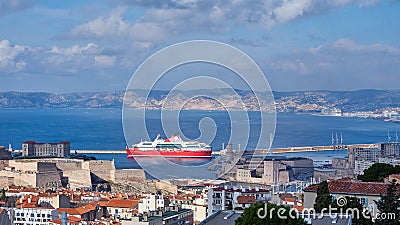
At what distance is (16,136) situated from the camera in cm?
5822

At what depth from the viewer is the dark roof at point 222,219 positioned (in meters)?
6.37

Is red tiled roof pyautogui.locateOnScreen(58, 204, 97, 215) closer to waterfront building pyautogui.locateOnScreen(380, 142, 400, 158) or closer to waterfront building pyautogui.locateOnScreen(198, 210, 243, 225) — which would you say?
A: waterfront building pyautogui.locateOnScreen(198, 210, 243, 225)

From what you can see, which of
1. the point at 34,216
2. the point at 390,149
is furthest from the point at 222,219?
the point at 390,149

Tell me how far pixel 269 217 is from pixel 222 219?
0.98m

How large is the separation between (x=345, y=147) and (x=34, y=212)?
1464 inches

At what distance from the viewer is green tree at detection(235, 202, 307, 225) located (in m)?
5.52

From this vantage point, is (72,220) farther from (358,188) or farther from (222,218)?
(222,218)

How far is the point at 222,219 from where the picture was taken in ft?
21.4

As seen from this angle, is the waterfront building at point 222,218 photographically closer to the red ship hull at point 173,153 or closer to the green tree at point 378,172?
the green tree at point 378,172

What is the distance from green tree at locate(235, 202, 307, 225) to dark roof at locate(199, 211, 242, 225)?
→ 0.62 m

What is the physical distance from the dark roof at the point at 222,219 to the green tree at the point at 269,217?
2.03 feet

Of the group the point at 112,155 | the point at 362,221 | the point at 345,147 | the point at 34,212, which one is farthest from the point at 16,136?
the point at 362,221

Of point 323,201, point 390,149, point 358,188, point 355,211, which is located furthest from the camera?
point 390,149

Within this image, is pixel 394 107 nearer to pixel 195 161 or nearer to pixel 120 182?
pixel 195 161
